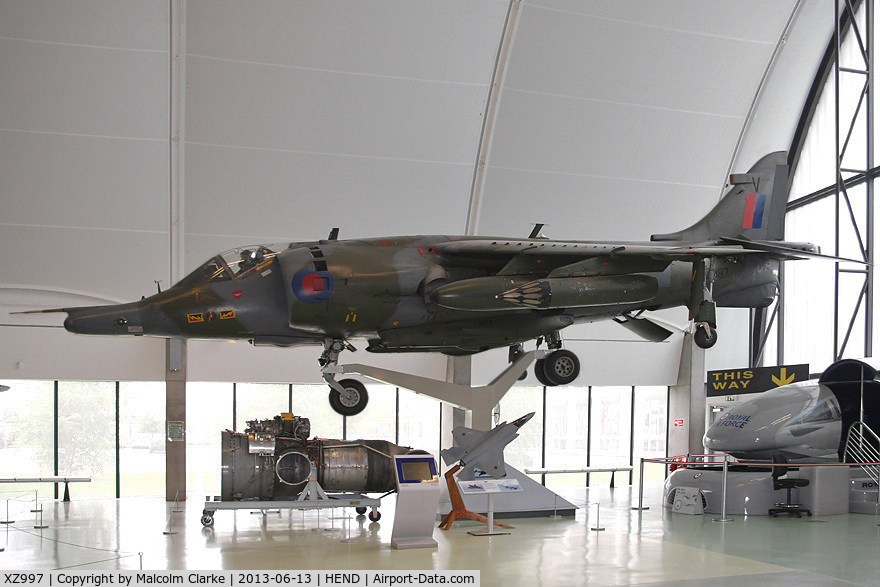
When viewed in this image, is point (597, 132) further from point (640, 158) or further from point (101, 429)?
point (101, 429)

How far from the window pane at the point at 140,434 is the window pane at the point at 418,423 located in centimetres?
703

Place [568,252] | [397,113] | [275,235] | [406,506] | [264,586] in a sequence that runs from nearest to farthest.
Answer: [264,586] < [406,506] < [568,252] < [397,113] < [275,235]

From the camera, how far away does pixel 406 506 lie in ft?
32.5

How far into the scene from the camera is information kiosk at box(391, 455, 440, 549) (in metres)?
9.92

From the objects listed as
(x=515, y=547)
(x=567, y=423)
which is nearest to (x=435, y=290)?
(x=515, y=547)

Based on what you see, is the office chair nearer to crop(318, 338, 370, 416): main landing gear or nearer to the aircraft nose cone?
crop(318, 338, 370, 416): main landing gear

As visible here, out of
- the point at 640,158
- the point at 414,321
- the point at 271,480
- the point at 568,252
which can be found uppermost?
the point at 640,158

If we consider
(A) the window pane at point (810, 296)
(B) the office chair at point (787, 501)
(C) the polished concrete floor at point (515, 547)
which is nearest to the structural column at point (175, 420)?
(C) the polished concrete floor at point (515, 547)

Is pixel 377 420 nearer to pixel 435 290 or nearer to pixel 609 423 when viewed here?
pixel 609 423

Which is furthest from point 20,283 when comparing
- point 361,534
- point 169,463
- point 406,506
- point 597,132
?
point 597,132

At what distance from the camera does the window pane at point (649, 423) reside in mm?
23719

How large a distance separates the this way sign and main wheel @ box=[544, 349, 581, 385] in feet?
27.2

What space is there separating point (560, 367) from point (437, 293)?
318 cm

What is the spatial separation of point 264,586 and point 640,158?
14538 mm
